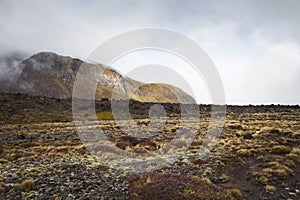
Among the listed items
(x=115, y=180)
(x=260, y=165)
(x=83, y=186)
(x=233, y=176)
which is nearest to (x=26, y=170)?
(x=83, y=186)

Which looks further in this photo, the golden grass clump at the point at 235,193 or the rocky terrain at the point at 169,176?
the rocky terrain at the point at 169,176

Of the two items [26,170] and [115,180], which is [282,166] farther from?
[26,170]

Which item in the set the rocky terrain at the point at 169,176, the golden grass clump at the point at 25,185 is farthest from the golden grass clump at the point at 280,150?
the golden grass clump at the point at 25,185

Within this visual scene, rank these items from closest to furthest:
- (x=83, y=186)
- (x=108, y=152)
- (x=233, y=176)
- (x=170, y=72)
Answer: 1. (x=83, y=186)
2. (x=233, y=176)
3. (x=108, y=152)
4. (x=170, y=72)

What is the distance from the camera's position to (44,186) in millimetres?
Answer: 14250

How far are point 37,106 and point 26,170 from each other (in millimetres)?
74075

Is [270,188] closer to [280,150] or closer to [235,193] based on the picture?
[235,193]

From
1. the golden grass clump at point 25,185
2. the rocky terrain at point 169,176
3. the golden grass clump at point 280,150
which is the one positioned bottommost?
the golden grass clump at point 25,185

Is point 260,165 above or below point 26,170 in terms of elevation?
above

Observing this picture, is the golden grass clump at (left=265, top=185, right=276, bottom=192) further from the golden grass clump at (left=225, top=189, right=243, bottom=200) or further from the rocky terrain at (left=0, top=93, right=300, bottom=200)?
the golden grass clump at (left=225, top=189, right=243, bottom=200)

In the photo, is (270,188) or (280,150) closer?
(270,188)

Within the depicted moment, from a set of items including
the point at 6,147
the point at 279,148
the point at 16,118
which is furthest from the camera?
the point at 16,118

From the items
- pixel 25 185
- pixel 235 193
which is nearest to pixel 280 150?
pixel 235 193

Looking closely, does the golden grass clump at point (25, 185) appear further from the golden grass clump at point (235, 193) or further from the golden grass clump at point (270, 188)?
the golden grass clump at point (270, 188)
